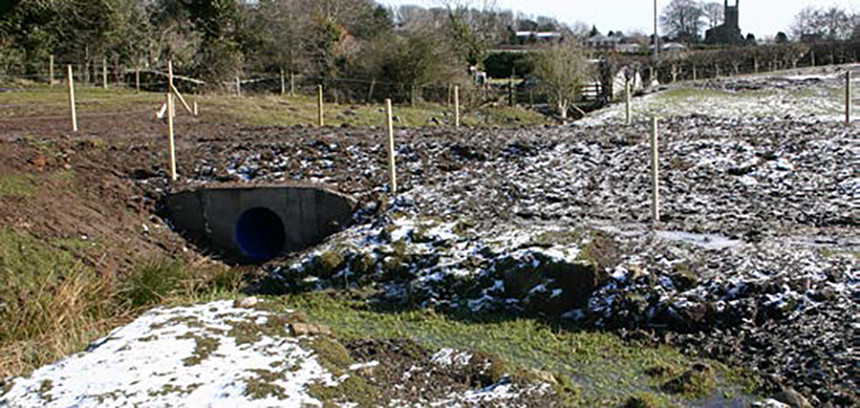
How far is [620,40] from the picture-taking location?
4833 inches

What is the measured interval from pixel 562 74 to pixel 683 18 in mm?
86677

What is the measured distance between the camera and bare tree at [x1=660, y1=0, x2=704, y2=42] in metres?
117

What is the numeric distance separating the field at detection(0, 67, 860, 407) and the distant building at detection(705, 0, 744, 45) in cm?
8908

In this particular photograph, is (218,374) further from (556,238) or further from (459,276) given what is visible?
(556,238)

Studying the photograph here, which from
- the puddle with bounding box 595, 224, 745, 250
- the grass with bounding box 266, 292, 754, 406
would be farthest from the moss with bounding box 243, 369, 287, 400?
the puddle with bounding box 595, 224, 745, 250

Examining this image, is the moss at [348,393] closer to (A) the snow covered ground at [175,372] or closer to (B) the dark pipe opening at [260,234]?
(A) the snow covered ground at [175,372]

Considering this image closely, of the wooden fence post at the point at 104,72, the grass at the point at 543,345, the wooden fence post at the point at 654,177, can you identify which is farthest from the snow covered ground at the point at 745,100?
the wooden fence post at the point at 104,72

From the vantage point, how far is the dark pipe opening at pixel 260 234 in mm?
14133

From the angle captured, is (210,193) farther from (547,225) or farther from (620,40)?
(620,40)

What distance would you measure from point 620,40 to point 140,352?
121 m

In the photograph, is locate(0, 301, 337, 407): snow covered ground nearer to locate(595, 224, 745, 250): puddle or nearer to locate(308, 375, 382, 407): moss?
locate(308, 375, 382, 407): moss

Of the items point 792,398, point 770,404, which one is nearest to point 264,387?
point 770,404

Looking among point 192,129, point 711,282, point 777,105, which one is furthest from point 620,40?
point 711,282

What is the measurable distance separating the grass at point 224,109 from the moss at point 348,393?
15.9 m
